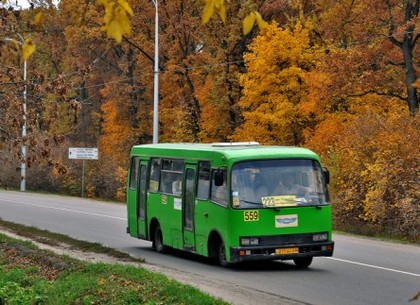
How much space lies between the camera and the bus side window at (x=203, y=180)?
59.2ft

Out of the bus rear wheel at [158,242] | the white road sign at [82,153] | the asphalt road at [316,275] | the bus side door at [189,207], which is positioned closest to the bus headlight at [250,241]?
the asphalt road at [316,275]

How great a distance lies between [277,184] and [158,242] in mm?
5008

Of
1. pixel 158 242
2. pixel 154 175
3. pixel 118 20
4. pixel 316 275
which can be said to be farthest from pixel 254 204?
pixel 118 20

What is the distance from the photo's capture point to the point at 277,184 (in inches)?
671

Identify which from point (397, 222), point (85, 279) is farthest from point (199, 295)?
point (397, 222)

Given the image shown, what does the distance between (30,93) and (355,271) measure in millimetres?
7687

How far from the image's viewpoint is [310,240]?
17.0m

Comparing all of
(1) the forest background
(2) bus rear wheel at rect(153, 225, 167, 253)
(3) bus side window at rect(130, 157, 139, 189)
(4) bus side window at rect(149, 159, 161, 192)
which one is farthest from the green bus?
(3) bus side window at rect(130, 157, 139, 189)

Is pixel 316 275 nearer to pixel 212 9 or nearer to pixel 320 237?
pixel 320 237

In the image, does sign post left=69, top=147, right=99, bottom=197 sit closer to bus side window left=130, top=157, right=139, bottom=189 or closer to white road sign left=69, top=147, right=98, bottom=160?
white road sign left=69, top=147, right=98, bottom=160

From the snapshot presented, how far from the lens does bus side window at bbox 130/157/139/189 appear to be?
73.3 feet

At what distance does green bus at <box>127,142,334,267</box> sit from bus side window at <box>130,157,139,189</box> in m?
3.28

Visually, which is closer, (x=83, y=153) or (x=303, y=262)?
(x=303, y=262)

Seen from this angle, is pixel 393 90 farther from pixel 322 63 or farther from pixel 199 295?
pixel 199 295
